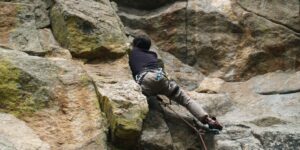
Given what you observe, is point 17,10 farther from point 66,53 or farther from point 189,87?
point 189,87

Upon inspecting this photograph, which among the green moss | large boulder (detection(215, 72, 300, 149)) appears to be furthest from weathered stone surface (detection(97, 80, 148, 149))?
large boulder (detection(215, 72, 300, 149))

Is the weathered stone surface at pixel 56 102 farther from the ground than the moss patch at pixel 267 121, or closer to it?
farther from the ground

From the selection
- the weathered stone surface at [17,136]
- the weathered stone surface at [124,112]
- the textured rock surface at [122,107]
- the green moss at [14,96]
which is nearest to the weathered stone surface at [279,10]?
the textured rock surface at [122,107]

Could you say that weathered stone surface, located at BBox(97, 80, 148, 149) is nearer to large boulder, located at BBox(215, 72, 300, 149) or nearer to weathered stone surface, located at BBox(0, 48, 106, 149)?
weathered stone surface, located at BBox(0, 48, 106, 149)

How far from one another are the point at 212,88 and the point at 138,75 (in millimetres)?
4466

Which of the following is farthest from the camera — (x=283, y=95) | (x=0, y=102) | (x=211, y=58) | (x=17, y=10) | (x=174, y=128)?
(x=211, y=58)

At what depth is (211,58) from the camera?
63.6 feet

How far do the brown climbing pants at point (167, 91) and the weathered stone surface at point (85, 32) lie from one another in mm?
1546

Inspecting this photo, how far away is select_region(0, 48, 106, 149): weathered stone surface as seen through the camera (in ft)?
38.6

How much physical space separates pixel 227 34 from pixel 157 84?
253 inches

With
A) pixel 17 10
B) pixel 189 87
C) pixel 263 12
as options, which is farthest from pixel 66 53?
pixel 263 12

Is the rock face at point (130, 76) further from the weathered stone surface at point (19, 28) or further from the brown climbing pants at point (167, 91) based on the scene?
the brown climbing pants at point (167, 91)

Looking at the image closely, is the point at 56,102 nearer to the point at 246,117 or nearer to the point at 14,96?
the point at 14,96

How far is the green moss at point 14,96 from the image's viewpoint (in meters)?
12.0
